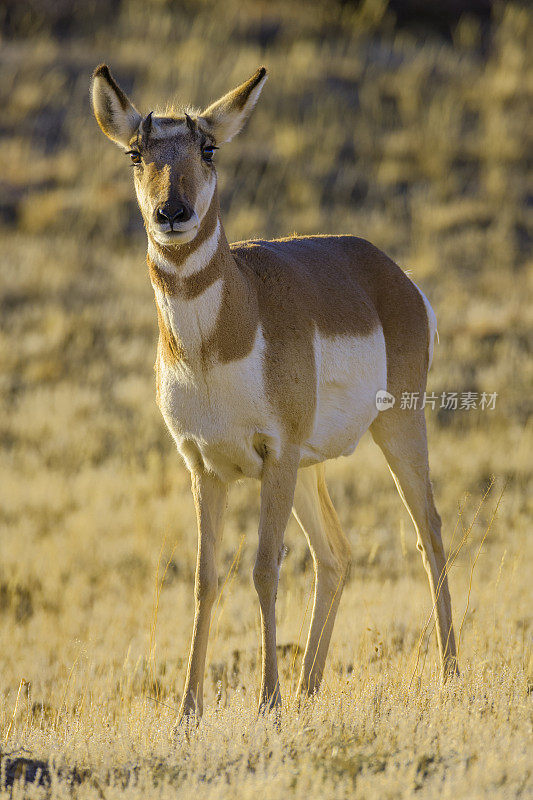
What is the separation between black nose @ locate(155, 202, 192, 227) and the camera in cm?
426

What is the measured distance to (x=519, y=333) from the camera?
49.9 ft

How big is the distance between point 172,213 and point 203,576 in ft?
6.16

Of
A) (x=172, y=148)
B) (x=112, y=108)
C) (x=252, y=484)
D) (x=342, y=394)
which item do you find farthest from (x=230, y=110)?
(x=252, y=484)

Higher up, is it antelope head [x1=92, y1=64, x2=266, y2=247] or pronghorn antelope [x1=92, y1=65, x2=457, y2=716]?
antelope head [x1=92, y1=64, x2=266, y2=247]

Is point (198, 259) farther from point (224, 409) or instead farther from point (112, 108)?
point (112, 108)

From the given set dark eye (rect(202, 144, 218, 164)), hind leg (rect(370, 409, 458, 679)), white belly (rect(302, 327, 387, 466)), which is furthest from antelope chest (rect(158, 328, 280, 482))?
hind leg (rect(370, 409, 458, 679))

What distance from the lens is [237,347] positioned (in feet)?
15.5

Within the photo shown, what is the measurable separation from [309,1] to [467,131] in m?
8.85

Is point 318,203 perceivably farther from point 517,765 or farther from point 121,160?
point 517,765

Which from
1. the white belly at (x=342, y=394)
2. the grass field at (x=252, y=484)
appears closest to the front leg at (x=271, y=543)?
the grass field at (x=252, y=484)

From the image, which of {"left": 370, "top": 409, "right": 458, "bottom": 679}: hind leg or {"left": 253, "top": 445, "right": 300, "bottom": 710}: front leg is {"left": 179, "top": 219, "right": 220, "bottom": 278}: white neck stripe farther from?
{"left": 370, "top": 409, "right": 458, "bottom": 679}: hind leg

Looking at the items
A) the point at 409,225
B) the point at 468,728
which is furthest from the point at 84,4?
the point at 468,728

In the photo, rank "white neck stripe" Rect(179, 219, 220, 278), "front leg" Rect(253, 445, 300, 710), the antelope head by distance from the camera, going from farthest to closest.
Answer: "front leg" Rect(253, 445, 300, 710), "white neck stripe" Rect(179, 219, 220, 278), the antelope head

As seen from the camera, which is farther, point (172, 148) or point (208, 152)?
point (208, 152)
